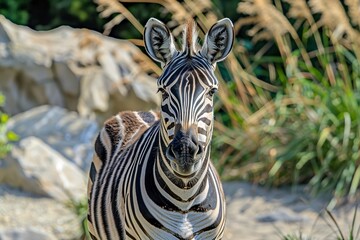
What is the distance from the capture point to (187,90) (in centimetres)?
415

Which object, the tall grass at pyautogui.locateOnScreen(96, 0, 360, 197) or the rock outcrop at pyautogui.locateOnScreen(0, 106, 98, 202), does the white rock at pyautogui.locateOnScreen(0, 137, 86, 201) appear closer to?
the rock outcrop at pyautogui.locateOnScreen(0, 106, 98, 202)

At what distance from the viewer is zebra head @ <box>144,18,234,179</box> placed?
403 cm

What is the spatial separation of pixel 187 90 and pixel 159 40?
41 cm

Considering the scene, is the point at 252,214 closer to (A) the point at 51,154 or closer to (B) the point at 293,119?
(B) the point at 293,119

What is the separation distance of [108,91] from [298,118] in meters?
2.21

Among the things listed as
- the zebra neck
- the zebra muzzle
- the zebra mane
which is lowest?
the zebra muzzle

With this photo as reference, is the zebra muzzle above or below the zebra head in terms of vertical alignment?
below

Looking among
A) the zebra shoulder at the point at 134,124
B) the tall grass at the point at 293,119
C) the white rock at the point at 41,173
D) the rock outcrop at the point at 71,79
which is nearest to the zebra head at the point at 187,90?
the zebra shoulder at the point at 134,124

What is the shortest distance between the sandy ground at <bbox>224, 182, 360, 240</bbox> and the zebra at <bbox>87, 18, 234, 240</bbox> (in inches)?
114

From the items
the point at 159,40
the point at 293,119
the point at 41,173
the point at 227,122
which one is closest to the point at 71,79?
the point at 227,122

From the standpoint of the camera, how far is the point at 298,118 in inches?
356

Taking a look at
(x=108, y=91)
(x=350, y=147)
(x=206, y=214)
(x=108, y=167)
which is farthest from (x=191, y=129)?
(x=108, y=91)

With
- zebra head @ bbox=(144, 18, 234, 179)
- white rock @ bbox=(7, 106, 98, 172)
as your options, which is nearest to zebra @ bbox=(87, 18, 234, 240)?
zebra head @ bbox=(144, 18, 234, 179)

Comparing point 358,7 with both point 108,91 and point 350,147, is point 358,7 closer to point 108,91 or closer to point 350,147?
point 350,147
